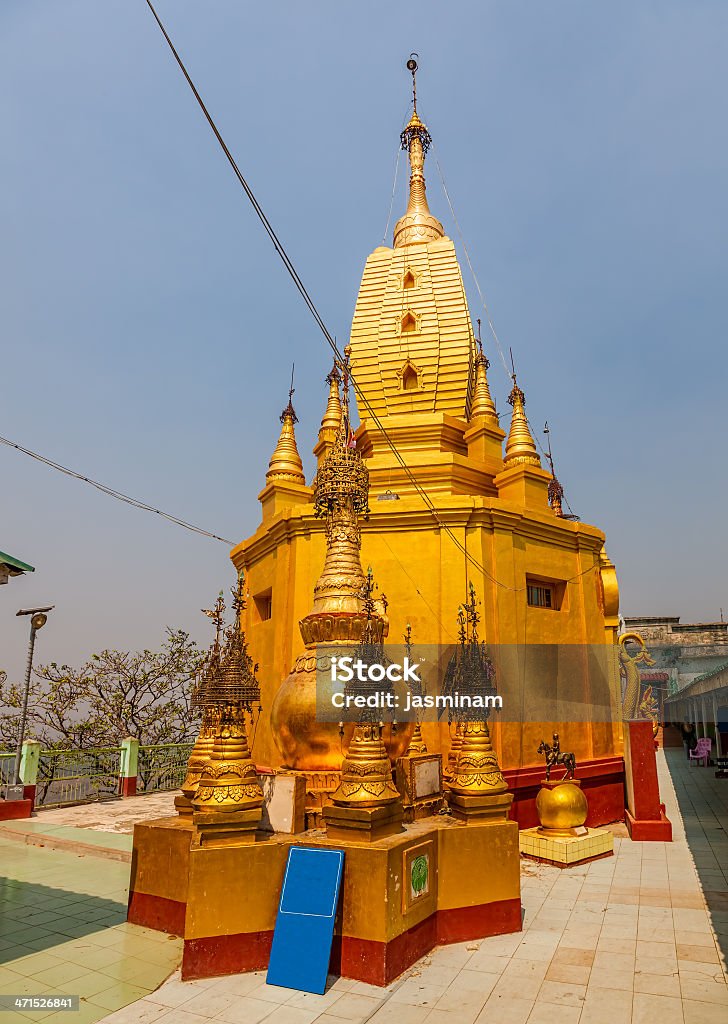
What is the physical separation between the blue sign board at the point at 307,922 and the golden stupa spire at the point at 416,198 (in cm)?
2105

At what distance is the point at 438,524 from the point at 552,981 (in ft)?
32.9

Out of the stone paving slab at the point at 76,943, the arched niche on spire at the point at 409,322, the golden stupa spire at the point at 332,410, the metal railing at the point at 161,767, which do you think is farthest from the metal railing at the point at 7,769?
the arched niche on spire at the point at 409,322

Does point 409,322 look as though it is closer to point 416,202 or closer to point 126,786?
point 416,202

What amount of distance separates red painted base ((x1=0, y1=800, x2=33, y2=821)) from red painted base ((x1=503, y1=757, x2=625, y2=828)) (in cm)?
1196

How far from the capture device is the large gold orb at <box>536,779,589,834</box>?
12.8 m

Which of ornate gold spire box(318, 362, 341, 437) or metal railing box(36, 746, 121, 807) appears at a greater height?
ornate gold spire box(318, 362, 341, 437)

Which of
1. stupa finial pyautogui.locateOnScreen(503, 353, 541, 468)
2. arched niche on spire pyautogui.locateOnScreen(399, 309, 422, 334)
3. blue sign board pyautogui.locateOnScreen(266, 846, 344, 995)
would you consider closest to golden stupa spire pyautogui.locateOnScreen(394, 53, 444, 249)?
arched niche on spire pyautogui.locateOnScreen(399, 309, 422, 334)

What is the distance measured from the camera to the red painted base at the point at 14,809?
1667cm

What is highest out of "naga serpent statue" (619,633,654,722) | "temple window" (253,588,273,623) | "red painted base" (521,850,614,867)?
"temple window" (253,588,273,623)

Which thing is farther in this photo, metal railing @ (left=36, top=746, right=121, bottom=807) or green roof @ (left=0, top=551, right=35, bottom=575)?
metal railing @ (left=36, top=746, right=121, bottom=807)

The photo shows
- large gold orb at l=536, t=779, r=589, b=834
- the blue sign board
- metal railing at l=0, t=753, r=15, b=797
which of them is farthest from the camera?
metal railing at l=0, t=753, r=15, b=797

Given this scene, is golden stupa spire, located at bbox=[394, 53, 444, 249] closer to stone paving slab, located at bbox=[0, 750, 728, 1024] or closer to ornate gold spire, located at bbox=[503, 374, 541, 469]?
ornate gold spire, located at bbox=[503, 374, 541, 469]

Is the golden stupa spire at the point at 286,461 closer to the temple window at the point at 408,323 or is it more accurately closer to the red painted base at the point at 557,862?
the temple window at the point at 408,323

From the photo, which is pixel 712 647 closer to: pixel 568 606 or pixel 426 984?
pixel 568 606
